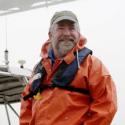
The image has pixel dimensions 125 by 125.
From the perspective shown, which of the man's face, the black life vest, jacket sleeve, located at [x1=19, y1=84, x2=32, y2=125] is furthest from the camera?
jacket sleeve, located at [x1=19, y1=84, x2=32, y2=125]

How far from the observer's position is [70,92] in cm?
463

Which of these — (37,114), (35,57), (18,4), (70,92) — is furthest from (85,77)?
(35,57)

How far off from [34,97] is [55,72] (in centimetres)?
34

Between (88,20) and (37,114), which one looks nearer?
(37,114)

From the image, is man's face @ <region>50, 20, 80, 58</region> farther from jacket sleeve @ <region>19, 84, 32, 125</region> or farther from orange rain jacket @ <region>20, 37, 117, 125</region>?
jacket sleeve @ <region>19, 84, 32, 125</region>

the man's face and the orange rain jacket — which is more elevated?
the man's face

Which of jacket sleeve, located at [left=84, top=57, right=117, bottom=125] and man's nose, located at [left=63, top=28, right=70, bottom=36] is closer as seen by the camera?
jacket sleeve, located at [left=84, top=57, right=117, bottom=125]

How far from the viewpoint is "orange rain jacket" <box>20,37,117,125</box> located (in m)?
4.54

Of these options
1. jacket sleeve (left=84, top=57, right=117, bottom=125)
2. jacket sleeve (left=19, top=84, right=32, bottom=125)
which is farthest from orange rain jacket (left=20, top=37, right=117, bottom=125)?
jacket sleeve (left=19, top=84, right=32, bottom=125)

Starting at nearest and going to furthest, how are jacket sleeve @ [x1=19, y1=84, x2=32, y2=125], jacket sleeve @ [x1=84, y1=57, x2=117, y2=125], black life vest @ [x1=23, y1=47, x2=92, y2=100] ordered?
jacket sleeve @ [x1=84, y1=57, x2=117, y2=125] < black life vest @ [x1=23, y1=47, x2=92, y2=100] < jacket sleeve @ [x1=19, y1=84, x2=32, y2=125]

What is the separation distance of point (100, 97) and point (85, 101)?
144 millimetres

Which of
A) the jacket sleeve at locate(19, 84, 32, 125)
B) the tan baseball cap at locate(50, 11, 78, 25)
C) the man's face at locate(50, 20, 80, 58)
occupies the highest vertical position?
the tan baseball cap at locate(50, 11, 78, 25)

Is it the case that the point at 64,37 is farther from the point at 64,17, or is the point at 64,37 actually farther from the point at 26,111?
the point at 26,111

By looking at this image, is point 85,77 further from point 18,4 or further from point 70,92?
point 18,4
